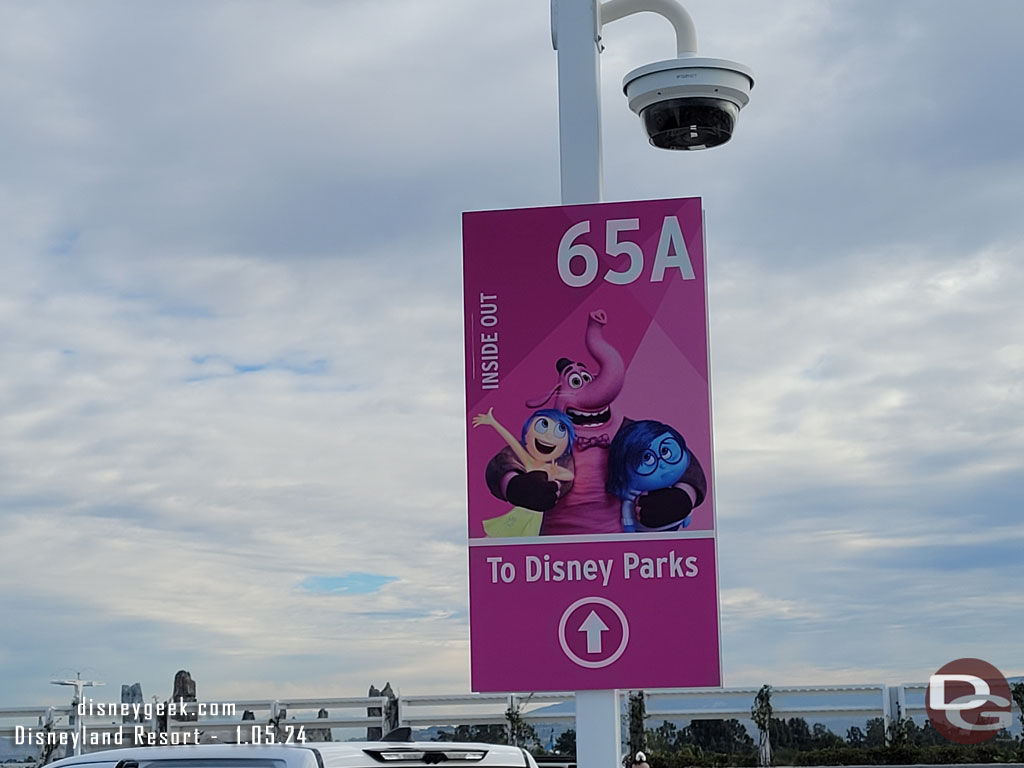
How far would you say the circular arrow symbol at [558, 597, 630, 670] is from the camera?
6.35m

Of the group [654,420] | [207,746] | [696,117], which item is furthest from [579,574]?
[696,117]

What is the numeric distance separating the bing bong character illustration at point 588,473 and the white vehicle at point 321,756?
119cm

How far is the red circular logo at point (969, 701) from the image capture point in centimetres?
1950

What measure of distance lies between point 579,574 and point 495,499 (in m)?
0.54

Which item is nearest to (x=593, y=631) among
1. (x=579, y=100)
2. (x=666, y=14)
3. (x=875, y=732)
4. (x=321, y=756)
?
(x=321, y=756)

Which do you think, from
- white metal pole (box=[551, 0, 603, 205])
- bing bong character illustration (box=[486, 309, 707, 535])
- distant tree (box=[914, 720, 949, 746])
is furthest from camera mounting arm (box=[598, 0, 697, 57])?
distant tree (box=[914, 720, 949, 746])

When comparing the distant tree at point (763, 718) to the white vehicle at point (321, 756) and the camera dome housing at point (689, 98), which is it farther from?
the white vehicle at point (321, 756)

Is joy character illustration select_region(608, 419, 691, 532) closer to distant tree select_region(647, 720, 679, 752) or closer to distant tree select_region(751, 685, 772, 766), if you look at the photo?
distant tree select_region(647, 720, 679, 752)

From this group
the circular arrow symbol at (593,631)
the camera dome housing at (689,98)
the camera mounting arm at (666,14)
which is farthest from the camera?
the camera mounting arm at (666,14)

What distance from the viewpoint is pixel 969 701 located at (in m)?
19.7

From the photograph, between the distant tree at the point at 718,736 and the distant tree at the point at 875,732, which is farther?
the distant tree at the point at 718,736

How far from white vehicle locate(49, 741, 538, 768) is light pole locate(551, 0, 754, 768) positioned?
1.16 m

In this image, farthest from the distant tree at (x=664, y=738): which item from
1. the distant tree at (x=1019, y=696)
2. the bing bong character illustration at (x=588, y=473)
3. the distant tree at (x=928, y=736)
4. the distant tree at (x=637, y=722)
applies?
the bing bong character illustration at (x=588, y=473)

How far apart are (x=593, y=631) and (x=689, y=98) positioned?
8.91 feet
